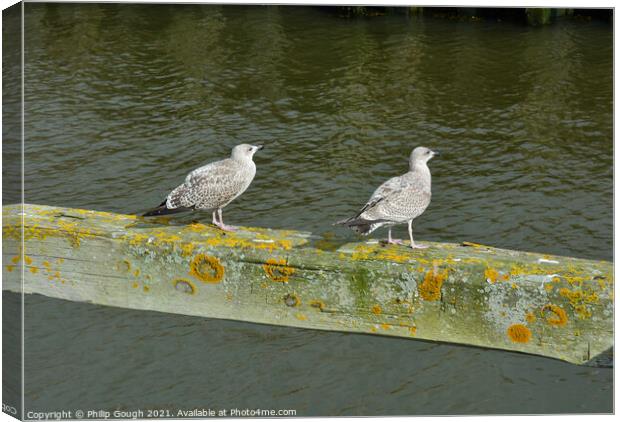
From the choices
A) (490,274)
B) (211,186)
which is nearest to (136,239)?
(211,186)

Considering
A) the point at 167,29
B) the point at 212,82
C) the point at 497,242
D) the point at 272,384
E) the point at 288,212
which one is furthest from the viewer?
the point at 212,82

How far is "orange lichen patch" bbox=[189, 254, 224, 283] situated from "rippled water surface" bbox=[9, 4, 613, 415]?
1.75ft

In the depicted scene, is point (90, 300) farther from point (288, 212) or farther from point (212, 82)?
point (212, 82)

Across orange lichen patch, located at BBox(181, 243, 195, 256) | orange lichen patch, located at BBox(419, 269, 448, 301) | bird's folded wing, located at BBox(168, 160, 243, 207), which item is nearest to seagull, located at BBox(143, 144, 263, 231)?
bird's folded wing, located at BBox(168, 160, 243, 207)

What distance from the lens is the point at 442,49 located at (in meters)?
14.5

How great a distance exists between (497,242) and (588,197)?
1.57 meters

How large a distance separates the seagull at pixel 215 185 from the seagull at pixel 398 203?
1.33 m

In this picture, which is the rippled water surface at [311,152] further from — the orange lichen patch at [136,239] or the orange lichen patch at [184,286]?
the orange lichen patch at [136,239]

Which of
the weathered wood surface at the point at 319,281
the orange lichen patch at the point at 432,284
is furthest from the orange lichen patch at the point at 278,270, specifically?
the orange lichen patch at the point at 432,284

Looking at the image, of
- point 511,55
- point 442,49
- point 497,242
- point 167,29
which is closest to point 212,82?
point 167,29

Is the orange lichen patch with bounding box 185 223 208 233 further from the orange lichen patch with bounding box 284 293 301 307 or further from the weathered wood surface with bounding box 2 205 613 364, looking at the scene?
the orange lichen patch with bounding box 284 293 301 307

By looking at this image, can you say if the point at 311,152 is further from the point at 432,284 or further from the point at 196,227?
the point at 432,284

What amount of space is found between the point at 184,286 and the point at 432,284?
6.97 ft

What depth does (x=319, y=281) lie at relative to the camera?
24.5 ft
